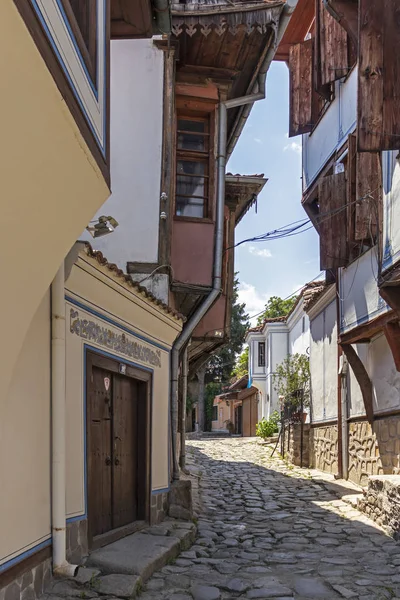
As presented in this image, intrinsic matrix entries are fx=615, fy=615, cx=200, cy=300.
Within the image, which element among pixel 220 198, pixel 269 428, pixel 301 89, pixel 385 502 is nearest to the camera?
pixel 385 502

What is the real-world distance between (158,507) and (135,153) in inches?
194

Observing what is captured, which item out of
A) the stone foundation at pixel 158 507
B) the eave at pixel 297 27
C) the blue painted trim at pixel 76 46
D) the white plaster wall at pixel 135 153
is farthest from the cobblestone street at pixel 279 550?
the eave at pixel 297 27

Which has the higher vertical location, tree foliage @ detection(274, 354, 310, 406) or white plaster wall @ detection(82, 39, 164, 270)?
white plaster wall @ detection(82, 39, 164, 270)

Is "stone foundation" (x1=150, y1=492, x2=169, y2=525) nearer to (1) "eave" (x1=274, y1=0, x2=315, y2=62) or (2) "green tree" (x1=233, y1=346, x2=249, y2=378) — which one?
(1) "eave" (x1=274, y1=0, x2=315, y2=62)

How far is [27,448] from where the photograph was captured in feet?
13.6

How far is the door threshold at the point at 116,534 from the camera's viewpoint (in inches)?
220

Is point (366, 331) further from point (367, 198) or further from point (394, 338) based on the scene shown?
point (367, 198)

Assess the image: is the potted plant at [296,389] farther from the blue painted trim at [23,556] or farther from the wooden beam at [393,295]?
the blue painted trim at [23,556]

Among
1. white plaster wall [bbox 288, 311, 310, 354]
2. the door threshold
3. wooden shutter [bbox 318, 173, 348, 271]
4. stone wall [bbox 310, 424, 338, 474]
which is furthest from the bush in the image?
the door threshold

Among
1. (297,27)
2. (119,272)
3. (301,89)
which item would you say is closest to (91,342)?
(119,272)

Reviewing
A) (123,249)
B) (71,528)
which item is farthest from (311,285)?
(71,528)

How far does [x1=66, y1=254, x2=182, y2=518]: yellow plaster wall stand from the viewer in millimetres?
5035

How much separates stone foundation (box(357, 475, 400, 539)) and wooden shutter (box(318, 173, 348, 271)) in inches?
169

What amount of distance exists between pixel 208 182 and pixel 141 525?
5495mm
